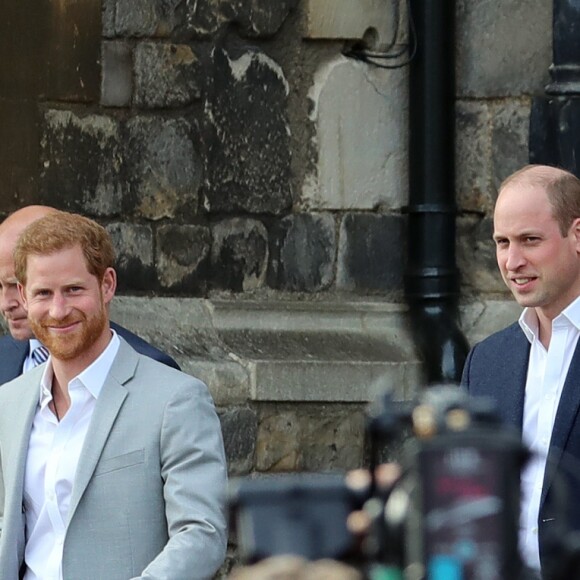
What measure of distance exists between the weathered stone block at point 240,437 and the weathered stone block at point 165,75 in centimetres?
110

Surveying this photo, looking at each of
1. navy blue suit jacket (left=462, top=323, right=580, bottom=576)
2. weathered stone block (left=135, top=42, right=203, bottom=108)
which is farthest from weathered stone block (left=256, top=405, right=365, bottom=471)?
navy blue suit jacket (left=462, top=323, right=580, bottom=576)

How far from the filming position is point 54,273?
3.18 m

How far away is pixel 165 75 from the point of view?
17.8 ft

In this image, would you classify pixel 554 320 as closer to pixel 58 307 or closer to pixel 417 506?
pixel 58 307

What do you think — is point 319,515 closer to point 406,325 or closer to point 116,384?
point 116,384

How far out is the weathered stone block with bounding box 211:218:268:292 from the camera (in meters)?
5.54

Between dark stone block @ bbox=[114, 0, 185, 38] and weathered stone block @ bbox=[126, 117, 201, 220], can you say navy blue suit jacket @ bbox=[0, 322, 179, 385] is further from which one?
dark stone block @ bbox=[114, 0, 185, 38]

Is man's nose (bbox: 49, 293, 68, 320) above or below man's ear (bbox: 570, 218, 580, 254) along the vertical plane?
below

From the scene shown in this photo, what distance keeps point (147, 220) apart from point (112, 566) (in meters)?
2.46

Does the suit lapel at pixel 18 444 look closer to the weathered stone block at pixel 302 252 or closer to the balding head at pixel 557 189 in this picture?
the balding head at pixel 557 189

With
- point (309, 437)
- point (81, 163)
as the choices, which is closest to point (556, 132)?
point (309, 437)

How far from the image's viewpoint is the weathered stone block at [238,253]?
5539 mm

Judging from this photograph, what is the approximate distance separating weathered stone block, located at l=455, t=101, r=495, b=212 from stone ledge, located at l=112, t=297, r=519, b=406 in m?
0.38

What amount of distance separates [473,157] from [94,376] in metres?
2.71
